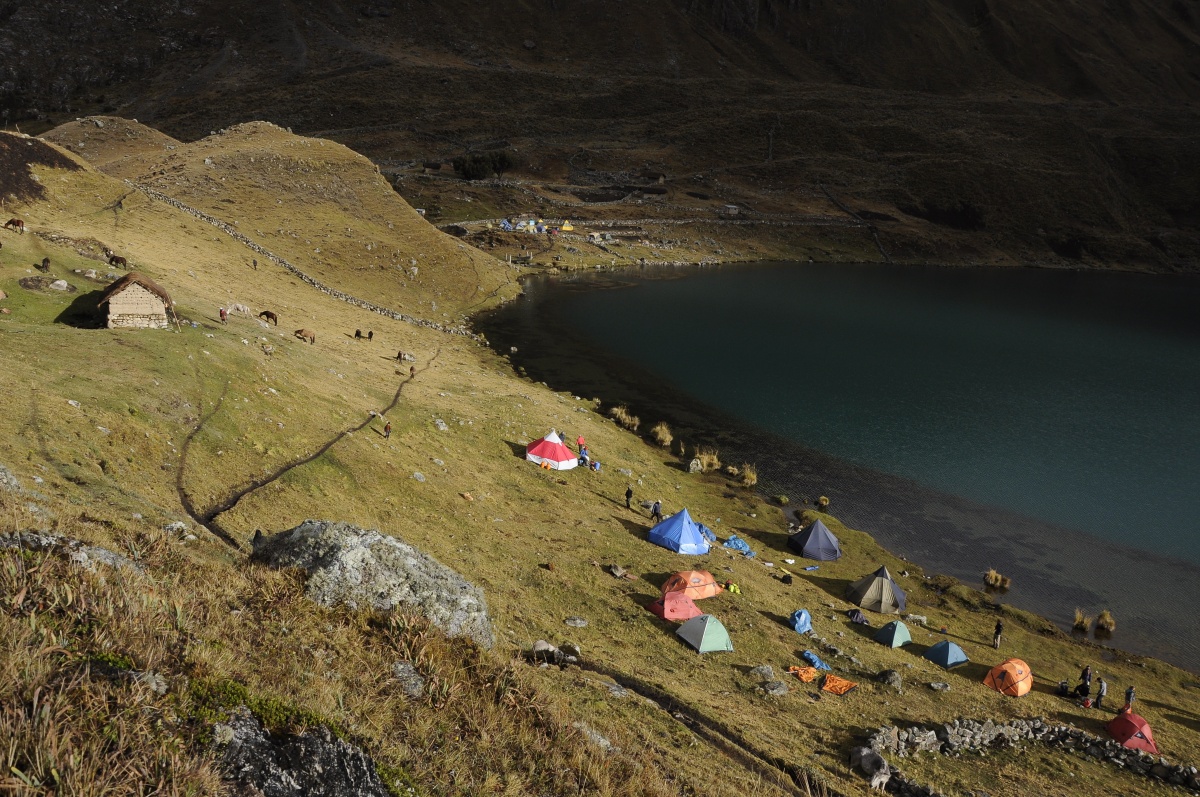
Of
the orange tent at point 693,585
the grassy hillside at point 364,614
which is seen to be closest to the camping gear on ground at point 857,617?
the grassy hillside at point 364,614

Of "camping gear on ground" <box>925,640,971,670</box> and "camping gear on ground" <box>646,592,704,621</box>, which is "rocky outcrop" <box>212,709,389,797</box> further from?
"camping gear on ground" <box>925,640,971,670</box>

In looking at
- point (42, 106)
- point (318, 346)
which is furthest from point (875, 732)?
point (42, 106)

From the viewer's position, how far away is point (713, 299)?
108250mm

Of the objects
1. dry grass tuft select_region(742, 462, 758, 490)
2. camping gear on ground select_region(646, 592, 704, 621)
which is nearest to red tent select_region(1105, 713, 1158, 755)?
camping gear on ground select_region(646, 592, 704, 621)

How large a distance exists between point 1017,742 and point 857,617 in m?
9.44

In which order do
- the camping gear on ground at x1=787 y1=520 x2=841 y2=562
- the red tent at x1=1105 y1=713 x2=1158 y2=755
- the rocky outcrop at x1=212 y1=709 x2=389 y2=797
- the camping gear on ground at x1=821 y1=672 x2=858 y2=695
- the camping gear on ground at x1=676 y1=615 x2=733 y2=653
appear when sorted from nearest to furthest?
the rocky outcrop at x1=212 y1=709 x2=389 y2=797 → the camping gear on ground at x1=821 y1=672 x2=858 y2=695 → the red tent at x1=1105 y1=713 x2=1158 y2=755 → the camping gear on ground at x1=676 y1=615 x2=733 y2=653 → the camping gear on ground at x1=787 y1=520 x2=841 y2=562

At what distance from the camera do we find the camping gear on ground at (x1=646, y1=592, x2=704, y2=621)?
2814cm

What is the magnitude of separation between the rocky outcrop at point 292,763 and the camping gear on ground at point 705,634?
19.6 meters

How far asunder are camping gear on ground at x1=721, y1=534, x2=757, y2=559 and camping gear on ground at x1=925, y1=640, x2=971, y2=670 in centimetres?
981

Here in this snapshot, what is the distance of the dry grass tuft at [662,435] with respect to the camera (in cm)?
5331

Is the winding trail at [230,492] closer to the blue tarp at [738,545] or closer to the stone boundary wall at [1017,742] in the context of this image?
the blue tarp at [738,545]

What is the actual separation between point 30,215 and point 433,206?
84210 mm

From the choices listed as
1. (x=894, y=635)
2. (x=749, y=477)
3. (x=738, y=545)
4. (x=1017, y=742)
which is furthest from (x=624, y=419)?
(x=1017, y=742)

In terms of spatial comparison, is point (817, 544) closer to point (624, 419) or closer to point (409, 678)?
point (624, 419)
